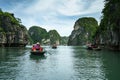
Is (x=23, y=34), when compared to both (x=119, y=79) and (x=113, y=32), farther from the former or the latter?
(x=119, y=79)

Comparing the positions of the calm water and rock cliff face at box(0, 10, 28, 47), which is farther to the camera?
rock cliff face at box(0, 10, 28, 47)

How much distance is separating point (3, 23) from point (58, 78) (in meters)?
121

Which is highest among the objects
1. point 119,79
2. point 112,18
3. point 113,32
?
point 112,18

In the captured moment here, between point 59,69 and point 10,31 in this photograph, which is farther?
point 10,31

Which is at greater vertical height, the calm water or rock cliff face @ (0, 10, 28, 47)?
rock cliff face @ (0, 10, 28, 47)

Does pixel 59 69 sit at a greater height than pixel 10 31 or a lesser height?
lesser

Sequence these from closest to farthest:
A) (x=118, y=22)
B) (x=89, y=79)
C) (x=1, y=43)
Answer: (x=89, y=79), (x=118, y=22), (x=1, y=43)

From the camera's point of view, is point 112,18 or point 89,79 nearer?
point 89,79

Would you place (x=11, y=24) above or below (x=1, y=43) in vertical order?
above

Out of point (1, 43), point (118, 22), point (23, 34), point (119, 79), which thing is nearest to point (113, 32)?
point (118, 22)

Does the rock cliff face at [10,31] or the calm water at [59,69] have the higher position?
the rock cliff face at [10,31]

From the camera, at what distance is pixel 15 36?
13538 cm

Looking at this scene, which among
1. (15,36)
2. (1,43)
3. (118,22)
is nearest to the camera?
(118,22)

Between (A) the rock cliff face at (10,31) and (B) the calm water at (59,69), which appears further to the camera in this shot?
(A) the rock cliff face at (10,31)
